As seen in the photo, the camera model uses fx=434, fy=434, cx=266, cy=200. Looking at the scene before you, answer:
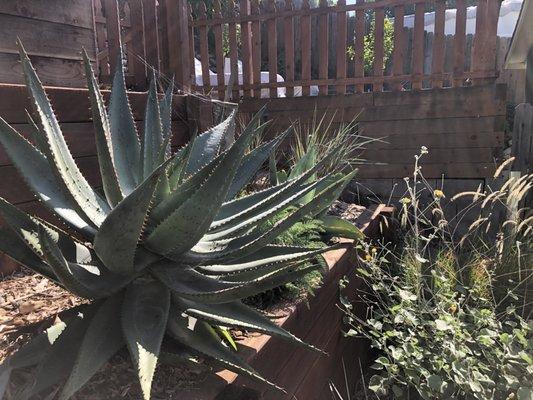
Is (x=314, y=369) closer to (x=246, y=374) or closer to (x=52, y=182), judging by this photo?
(x=246, y=374)

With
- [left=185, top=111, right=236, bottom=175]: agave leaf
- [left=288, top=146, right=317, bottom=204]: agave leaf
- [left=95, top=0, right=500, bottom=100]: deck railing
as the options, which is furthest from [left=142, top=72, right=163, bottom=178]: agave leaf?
[left=95, top=0, right=500, bottom=100]: deck railing

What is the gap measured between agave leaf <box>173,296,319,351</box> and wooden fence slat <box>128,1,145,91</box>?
2.51 m

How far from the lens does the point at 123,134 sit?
1.67 m

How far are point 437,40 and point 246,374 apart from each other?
436cm

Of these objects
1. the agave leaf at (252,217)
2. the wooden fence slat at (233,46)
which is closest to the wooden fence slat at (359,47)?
the wooden fence slat at (233,46)

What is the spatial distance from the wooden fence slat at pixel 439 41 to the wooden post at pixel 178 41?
2630 millimetres

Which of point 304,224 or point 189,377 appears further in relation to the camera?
point 304,224

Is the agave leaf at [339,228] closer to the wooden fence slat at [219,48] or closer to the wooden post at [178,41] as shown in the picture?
the wooden post at [178,41]

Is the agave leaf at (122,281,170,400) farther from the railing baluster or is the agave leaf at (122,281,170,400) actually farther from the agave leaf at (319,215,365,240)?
the railing baluster

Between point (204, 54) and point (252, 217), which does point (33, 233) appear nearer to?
point (252, 217)

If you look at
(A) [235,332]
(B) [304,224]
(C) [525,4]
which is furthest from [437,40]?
(A) [235,332]

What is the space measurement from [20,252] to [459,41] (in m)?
4.59

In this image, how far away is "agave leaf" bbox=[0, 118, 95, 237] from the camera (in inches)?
51.9

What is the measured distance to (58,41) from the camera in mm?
3023
